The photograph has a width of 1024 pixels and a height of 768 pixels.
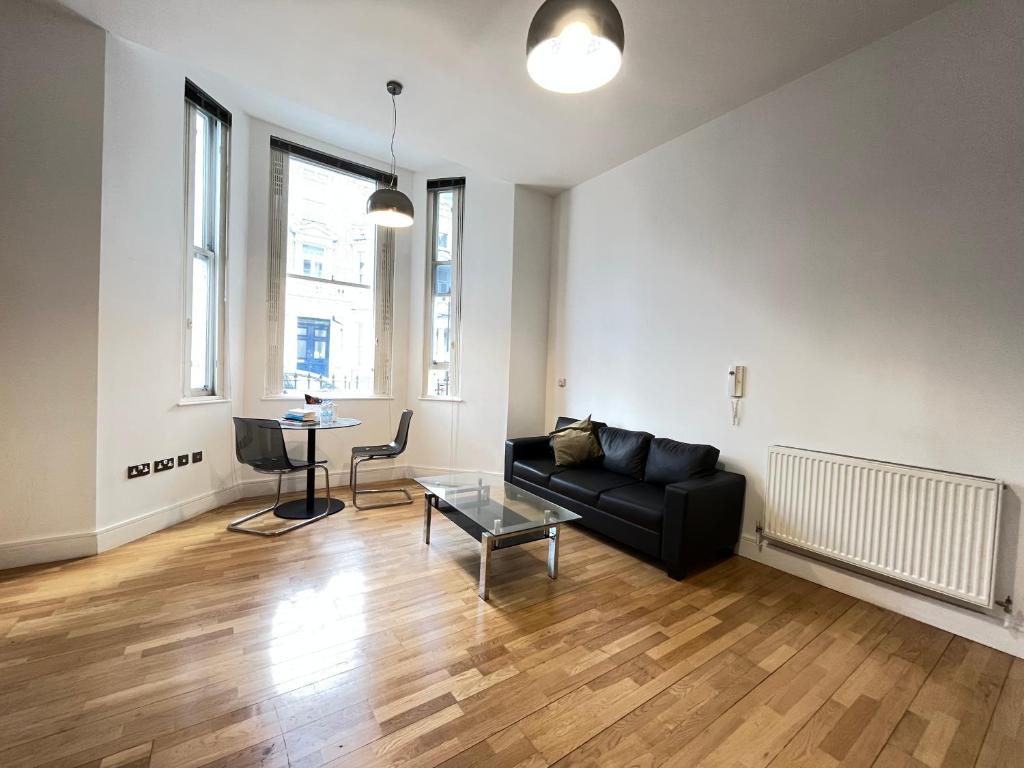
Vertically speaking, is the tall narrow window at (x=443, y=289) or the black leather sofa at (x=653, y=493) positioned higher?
the tall narrow window at (x=443, y=289)

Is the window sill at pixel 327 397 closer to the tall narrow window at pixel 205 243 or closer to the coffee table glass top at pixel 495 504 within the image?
the tall narrow window at pixel 205 243

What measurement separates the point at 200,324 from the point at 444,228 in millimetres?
2747

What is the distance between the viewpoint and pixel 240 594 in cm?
240

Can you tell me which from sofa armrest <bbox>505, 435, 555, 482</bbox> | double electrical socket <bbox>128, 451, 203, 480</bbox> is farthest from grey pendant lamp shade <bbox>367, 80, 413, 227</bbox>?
double electrical socket <bbox>128, 451, 203, 480</bbox>

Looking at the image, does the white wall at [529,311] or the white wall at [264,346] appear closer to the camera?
the white wall at [264,346]

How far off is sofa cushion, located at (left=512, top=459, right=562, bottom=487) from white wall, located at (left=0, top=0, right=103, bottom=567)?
126 inches

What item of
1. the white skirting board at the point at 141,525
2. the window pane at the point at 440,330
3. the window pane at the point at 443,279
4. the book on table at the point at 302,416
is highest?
the window pane at the point at 443,279

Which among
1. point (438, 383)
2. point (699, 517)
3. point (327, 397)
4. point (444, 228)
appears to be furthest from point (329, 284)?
point (699, 517)

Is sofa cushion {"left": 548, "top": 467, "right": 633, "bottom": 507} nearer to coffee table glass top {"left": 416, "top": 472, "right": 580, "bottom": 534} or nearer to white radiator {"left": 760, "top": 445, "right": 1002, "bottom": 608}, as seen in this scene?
coffee table glass top {"left": 416, "top": 472, "right": 580, "bottom": 534}

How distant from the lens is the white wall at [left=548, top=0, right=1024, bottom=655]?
7.06 feet

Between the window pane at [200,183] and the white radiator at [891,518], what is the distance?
5.01 meters

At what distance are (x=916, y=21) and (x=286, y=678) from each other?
15.5 feet

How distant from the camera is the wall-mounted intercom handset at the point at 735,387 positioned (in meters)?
3.16

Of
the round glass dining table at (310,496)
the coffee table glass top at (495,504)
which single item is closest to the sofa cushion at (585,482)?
the coffee table glass top at (495,504)
